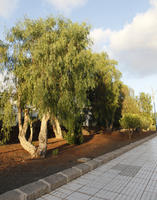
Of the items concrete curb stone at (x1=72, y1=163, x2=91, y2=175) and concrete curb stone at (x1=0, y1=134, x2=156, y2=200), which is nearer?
concrete curb stone at (x1=0, y1=134, x2=156, y2=200)

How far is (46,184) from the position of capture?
3.81 meters

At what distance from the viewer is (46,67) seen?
6613mm

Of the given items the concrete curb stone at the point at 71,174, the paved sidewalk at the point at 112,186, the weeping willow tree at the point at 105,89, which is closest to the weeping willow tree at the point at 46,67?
the concrete curb stone at the point at 71,174

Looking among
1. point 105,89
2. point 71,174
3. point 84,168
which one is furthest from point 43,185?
point 105,89

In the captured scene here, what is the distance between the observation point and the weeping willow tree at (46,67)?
6699 millimetres

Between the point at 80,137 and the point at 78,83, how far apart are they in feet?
18.1

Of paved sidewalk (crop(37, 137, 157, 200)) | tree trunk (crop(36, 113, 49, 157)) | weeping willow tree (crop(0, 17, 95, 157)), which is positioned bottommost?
paved sidewalk (crop(37, 137, 157, 200))

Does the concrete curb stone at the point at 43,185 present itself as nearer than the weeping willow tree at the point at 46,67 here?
Yes

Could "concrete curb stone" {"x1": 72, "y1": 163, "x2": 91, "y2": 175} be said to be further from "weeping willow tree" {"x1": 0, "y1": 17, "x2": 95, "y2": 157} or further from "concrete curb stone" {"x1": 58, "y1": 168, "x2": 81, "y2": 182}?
"weeping willow tree" {"x1": 0, "y1": 17, "x2": 95, "y2": 157}

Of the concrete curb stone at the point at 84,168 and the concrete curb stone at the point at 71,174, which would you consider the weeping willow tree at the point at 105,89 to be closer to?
the concrete curb stone at the point at 84,168

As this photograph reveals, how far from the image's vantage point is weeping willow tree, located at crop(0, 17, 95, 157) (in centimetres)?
670

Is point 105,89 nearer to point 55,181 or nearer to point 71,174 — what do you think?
point 71,174

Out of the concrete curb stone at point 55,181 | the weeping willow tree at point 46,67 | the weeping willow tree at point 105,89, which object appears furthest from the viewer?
the weeping willow tree at point 105,89

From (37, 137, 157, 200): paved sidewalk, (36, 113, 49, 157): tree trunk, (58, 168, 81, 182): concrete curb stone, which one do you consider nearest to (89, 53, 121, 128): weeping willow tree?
(36, 113, 49, 157): tree trunk
